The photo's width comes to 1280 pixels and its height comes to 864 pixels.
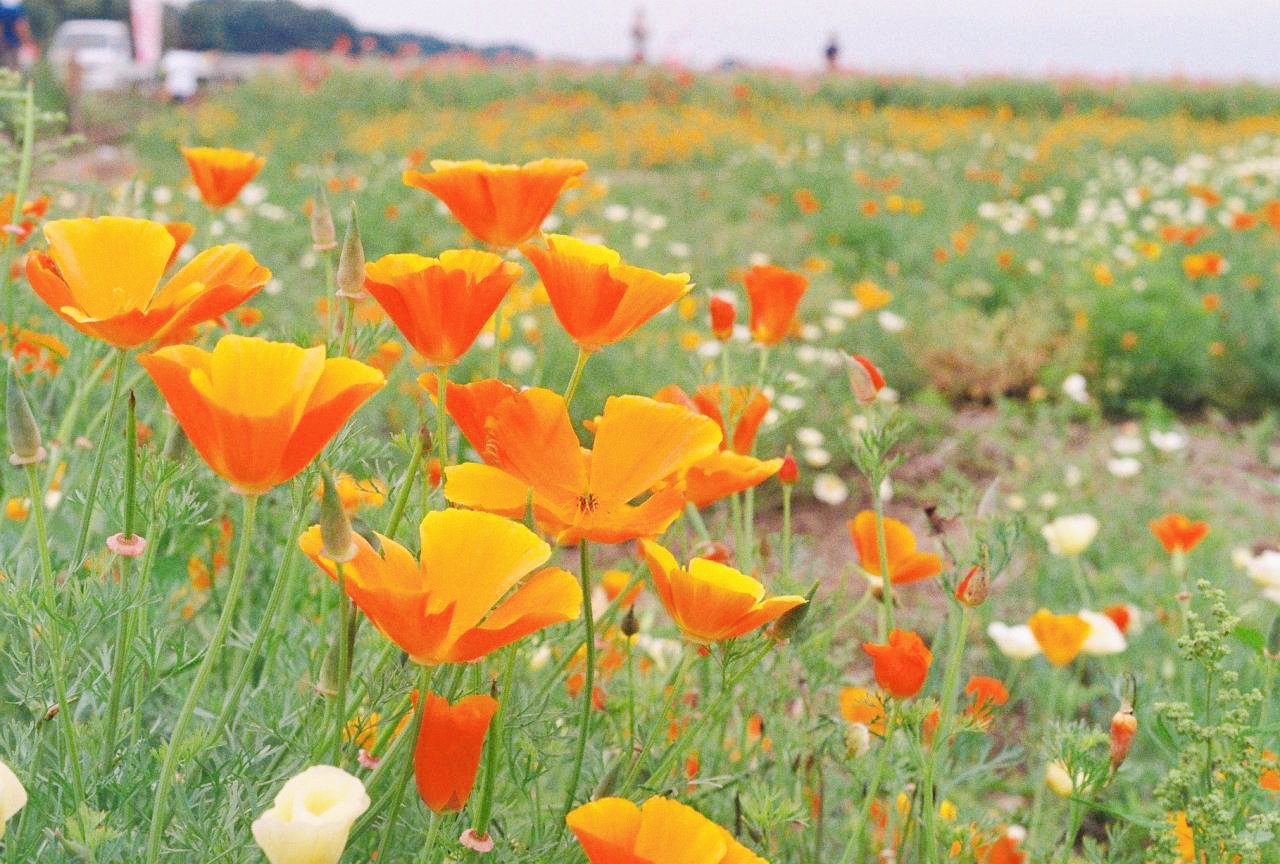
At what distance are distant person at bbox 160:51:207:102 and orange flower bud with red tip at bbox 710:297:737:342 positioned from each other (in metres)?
13.2

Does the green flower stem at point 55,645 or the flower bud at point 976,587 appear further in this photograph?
the flower bud at point 976,587

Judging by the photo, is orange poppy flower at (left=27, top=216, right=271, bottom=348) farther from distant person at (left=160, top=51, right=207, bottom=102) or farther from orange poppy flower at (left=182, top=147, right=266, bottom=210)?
distant person at (left=160, top=51, right=207, bottom=102)

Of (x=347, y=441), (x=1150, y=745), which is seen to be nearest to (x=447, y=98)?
(x=1150, y=745)

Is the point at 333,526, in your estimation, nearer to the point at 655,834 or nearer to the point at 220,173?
the point at 655,834

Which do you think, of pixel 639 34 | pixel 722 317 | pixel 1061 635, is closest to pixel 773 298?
pixel 722 317

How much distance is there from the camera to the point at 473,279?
0.82 meters

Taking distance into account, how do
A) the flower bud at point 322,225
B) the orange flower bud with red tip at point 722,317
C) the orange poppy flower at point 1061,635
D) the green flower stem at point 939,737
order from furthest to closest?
the orange poppy flower at point 1061,635 < the orange flower bud with red tip at point 722,317 < the flower bud at point 322,225 < the green flower stem at point 939,737

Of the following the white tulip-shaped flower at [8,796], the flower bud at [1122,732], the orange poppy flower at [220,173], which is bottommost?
the flower bud at [1122,732]

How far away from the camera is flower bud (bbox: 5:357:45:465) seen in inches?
30.4

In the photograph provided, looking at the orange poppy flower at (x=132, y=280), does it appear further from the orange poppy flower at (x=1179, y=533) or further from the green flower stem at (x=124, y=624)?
the orange poppy flower at (x=1179, y=533)

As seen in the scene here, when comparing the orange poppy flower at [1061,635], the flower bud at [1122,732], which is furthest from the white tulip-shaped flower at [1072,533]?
the flower bud at [1122,732]

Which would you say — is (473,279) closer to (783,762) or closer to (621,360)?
(783,762)

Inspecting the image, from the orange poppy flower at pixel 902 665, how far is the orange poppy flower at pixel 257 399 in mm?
509

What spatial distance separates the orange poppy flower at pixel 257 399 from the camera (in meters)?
0.66
